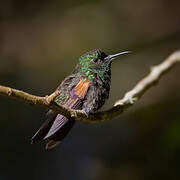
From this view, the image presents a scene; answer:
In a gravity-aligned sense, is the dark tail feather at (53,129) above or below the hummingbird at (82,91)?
below

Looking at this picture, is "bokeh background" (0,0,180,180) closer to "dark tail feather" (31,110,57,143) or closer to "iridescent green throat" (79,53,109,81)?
"iridescent green throat" (79,53,109,81)

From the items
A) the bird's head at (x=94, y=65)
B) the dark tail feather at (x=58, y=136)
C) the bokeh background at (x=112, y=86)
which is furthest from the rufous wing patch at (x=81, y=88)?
the bokeh background at (x=112, y=86)

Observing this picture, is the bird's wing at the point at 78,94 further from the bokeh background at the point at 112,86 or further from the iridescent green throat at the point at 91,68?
the bokeh background at the point at 112,86

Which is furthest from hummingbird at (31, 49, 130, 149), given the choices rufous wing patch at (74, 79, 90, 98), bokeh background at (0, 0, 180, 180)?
bokeh background at (0, 0, 180, 180)

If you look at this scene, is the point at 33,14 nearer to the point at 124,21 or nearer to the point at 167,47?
the point at 124,21

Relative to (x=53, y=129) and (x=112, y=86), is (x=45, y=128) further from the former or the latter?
(x=112, y=86)
